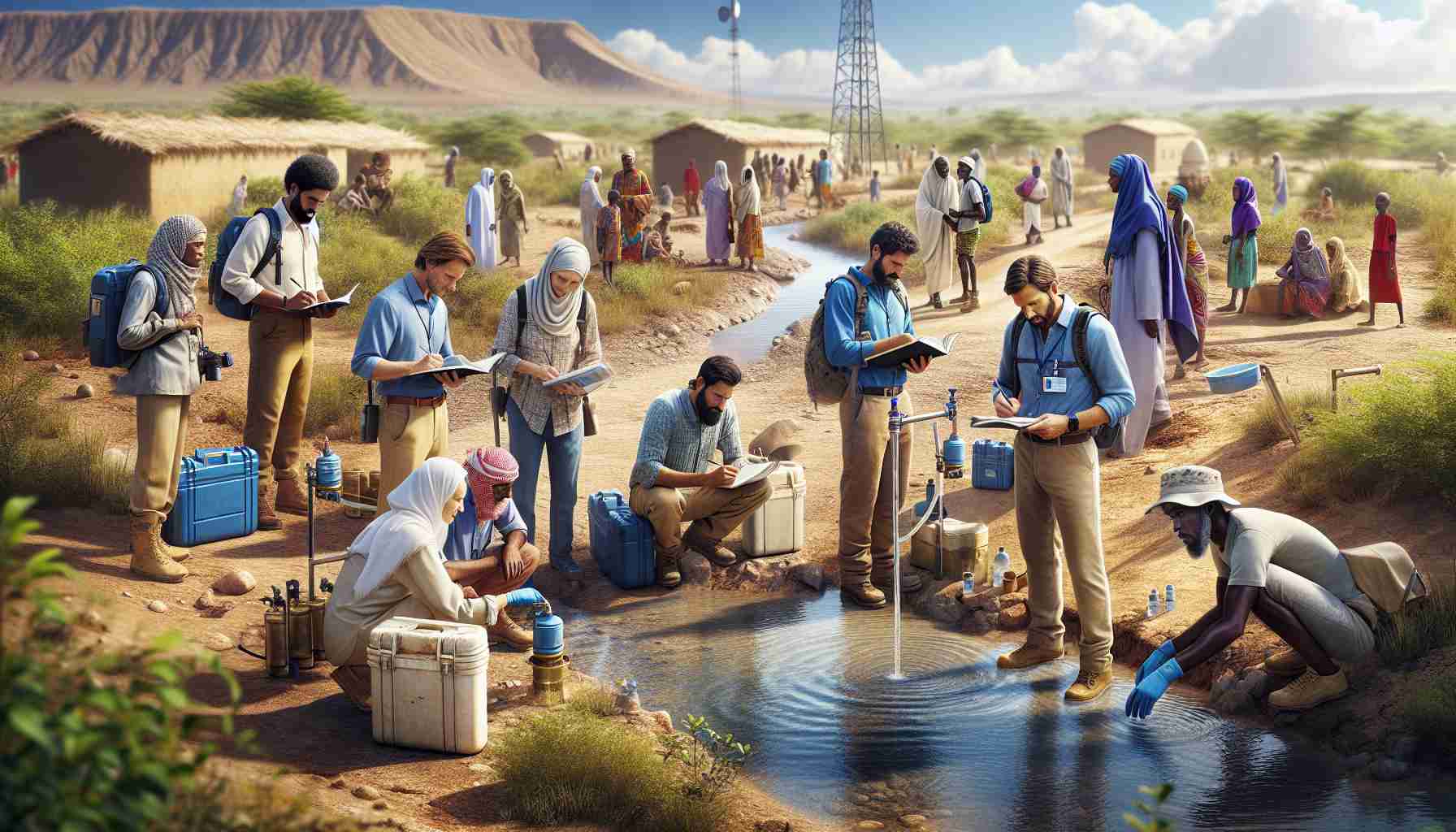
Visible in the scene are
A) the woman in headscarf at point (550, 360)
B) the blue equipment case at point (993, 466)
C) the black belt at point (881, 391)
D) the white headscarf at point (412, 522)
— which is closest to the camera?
the white headscarf at point (412, 522)

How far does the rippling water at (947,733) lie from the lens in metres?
5.34

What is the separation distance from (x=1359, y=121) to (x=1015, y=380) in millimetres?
49358

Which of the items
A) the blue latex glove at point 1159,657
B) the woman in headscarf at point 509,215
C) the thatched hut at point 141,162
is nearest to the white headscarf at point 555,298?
the blue latex glove at point 1159,657

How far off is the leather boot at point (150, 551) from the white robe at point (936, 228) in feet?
35.2

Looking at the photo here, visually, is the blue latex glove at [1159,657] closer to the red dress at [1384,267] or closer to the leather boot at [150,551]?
the leather boot at [150,551]

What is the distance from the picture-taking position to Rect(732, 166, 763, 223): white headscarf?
20812 mm

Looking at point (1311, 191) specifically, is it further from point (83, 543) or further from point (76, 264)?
point (83, 543)

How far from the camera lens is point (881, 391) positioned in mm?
7445

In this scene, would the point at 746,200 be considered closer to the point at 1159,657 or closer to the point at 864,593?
the point at 864,593

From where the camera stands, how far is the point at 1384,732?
567 cm

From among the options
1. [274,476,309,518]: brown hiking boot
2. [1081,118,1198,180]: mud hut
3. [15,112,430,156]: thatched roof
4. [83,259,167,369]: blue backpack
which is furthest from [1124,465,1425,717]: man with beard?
[1081,118,1198,180]: mud hut

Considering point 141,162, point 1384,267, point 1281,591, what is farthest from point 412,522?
point 141,162

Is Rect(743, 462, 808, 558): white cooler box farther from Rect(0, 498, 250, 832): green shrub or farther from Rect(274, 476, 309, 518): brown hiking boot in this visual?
Rect(0, 498, 250, 832): green shrub

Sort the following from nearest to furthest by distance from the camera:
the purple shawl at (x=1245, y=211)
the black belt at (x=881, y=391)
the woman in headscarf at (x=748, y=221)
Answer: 1. the black belt at (x=881, y=391)
2. the purple shawl at (x=1245, y=211)
3. the woman in headscarf at (x=748, y=221)
